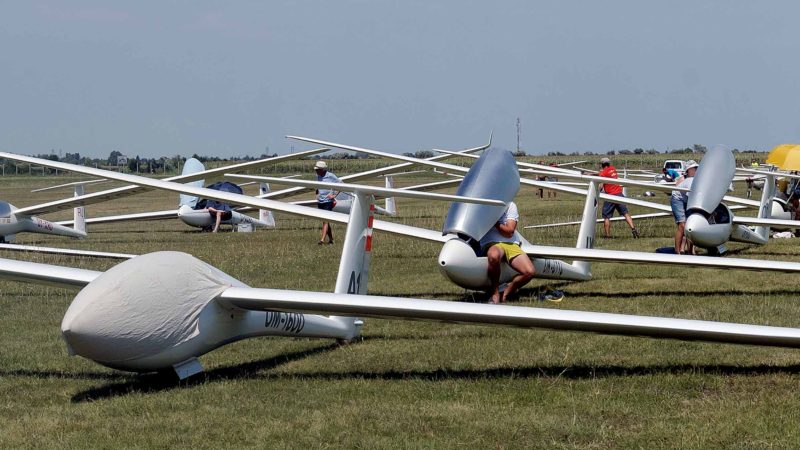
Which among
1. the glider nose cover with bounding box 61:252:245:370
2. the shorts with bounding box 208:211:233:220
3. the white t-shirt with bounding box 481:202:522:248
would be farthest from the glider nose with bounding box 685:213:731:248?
the shorts with bounding box 208:211:233:220

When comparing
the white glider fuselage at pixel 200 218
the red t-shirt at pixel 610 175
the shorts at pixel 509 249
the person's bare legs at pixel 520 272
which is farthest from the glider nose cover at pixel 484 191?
the white glider fuselage at pixel 200 218

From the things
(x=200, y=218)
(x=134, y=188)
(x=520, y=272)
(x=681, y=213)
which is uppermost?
(x=134, y=188)

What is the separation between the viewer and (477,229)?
10125 millimetres

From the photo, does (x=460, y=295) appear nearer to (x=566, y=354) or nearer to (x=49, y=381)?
(x=566, y=354)

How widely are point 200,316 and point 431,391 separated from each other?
5.26 feet

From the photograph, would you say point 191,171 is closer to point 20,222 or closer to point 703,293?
point 20,222

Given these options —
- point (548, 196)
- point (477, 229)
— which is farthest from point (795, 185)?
point (548, 196)

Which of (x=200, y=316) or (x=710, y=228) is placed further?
(x=710, y=228)

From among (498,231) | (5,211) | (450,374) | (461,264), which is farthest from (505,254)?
(5,211)

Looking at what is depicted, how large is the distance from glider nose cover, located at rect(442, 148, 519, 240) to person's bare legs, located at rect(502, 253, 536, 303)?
1.85ft

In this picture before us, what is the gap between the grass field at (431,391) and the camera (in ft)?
17.5

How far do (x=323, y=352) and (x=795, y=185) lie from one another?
13967mm

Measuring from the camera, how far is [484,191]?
10531mm

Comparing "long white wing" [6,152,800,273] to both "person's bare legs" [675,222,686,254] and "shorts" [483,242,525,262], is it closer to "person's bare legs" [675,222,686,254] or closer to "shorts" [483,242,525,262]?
"shorts" [483,242,525,262]
